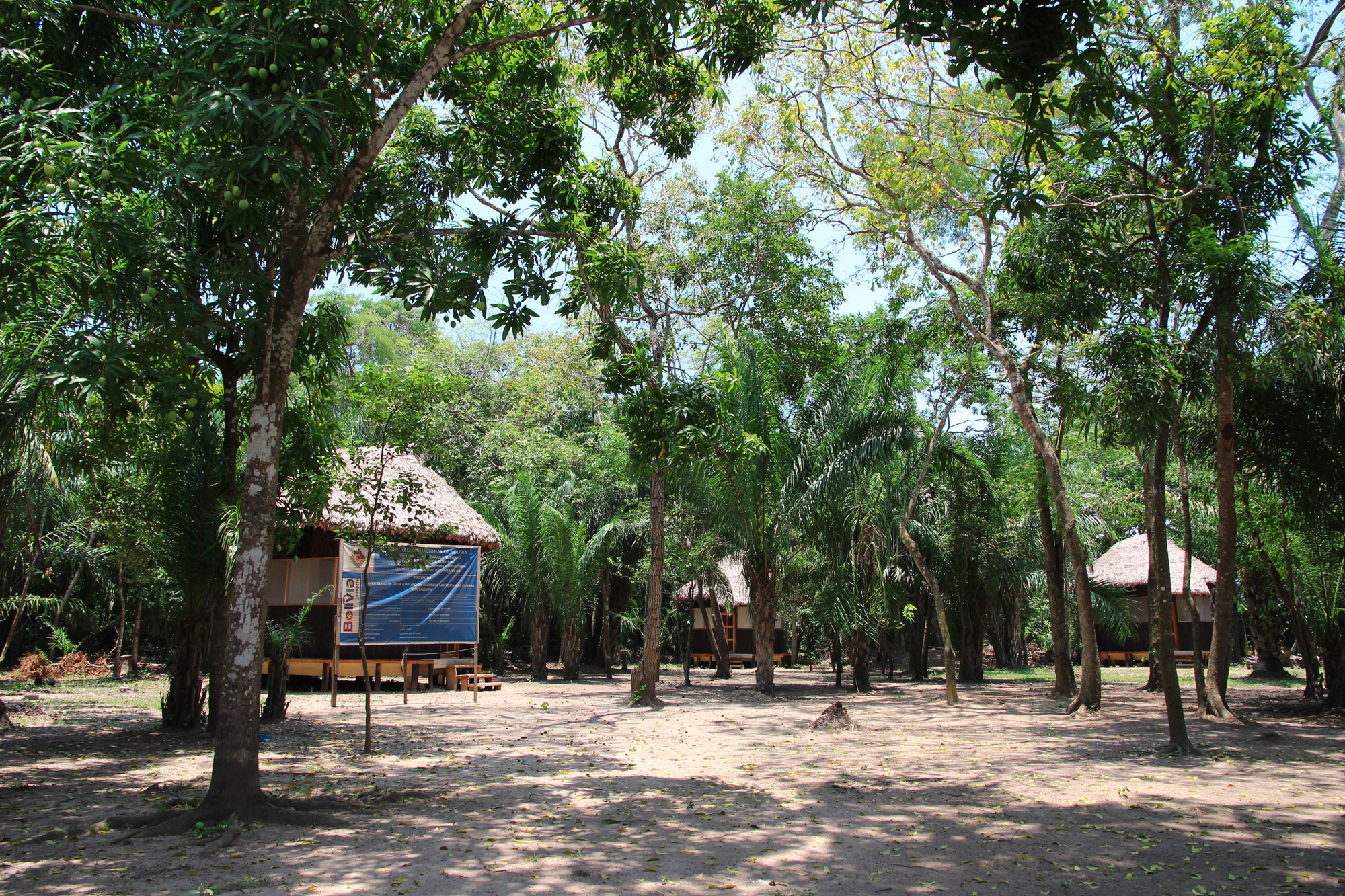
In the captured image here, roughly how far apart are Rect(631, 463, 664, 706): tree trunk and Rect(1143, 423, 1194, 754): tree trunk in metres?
6.77

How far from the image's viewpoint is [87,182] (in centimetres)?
488

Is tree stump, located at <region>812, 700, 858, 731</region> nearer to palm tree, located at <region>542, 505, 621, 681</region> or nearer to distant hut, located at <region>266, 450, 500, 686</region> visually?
distant hut, located at <region>266, 450, 500, 686</region>

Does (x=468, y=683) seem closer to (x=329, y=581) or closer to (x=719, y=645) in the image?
(x=329, y=581)

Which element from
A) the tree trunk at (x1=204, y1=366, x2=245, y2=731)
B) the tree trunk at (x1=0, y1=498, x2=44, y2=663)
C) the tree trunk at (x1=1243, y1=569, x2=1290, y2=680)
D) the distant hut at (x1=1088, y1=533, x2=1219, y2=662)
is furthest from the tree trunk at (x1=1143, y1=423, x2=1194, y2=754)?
the tree trunk at (x1=0, y1=498, x2=44, y2=663)

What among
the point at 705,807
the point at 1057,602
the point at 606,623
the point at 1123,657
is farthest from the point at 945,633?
the point at 1123,657

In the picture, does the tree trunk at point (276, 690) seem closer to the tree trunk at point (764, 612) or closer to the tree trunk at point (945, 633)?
the tree trunk at point (764, 612)

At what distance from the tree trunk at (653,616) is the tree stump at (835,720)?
3361 millimetres

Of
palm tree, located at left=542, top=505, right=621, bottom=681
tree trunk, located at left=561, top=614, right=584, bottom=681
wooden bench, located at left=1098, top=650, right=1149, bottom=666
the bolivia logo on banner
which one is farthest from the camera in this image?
wooden bench, located at left=1098, top=650, right=1149, bottom=666

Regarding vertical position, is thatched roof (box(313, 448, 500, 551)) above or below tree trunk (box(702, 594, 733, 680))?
above

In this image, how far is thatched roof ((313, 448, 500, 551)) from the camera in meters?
8.27

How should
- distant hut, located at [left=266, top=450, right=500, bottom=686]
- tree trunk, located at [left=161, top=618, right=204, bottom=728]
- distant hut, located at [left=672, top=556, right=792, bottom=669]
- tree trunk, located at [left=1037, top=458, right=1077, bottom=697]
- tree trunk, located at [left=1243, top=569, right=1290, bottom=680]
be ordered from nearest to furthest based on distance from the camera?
tree trunk, located at [left=161, top=618, right=204, bottom=728], tree trunk, located at [left=1037, top=458, right=1077, bottom=697], distant hut, located at [left=266, top=450, right=500, bottom=686], tree trunk, located at [left=1243, top=569, right=1290, bottom=680], distant hut, located at [left=672, top=556, right=792, bottom=669]

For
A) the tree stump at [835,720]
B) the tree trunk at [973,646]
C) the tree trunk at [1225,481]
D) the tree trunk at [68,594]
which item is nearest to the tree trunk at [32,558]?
the tree trunk at [68,594]

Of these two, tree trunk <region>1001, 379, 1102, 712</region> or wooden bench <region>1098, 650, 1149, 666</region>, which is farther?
wooden bench <region>1098, 650, 1149, 666</region>

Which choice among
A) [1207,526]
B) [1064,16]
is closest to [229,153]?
[1064,16]
